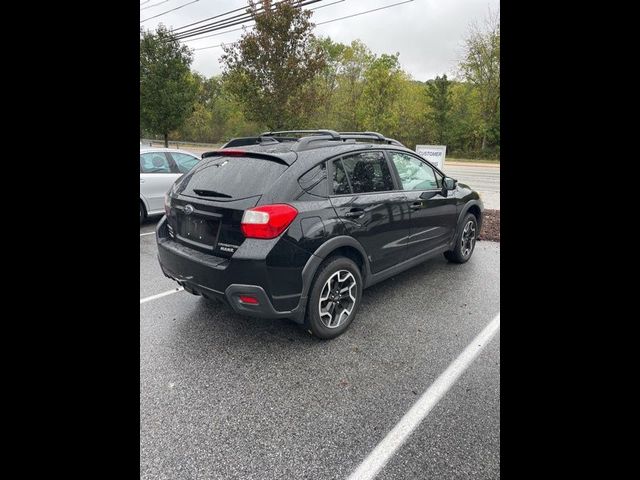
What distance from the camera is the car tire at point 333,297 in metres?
3.16

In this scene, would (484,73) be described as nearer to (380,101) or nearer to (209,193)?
(380,101)

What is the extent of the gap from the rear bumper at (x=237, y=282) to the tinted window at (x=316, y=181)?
0.74 meters

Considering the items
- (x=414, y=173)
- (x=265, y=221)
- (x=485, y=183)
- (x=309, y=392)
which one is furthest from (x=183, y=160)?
(x=485, y=183)

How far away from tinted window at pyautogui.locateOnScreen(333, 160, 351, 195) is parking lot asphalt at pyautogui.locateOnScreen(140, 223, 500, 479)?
130 centimetres

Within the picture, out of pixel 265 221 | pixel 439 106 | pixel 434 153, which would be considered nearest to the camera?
pixel 265 221

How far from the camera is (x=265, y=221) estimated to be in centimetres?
284

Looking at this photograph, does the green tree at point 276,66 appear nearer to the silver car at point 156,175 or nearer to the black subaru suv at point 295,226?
the silver car at point 156,175

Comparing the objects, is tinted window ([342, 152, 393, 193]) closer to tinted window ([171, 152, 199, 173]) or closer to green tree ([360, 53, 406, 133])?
tinted window ([171, 152, 199, 173])

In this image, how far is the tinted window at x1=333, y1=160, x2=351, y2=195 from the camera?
3.35m

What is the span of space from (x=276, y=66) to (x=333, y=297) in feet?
33.6

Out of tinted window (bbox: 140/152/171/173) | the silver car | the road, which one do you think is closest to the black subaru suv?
the silver car
